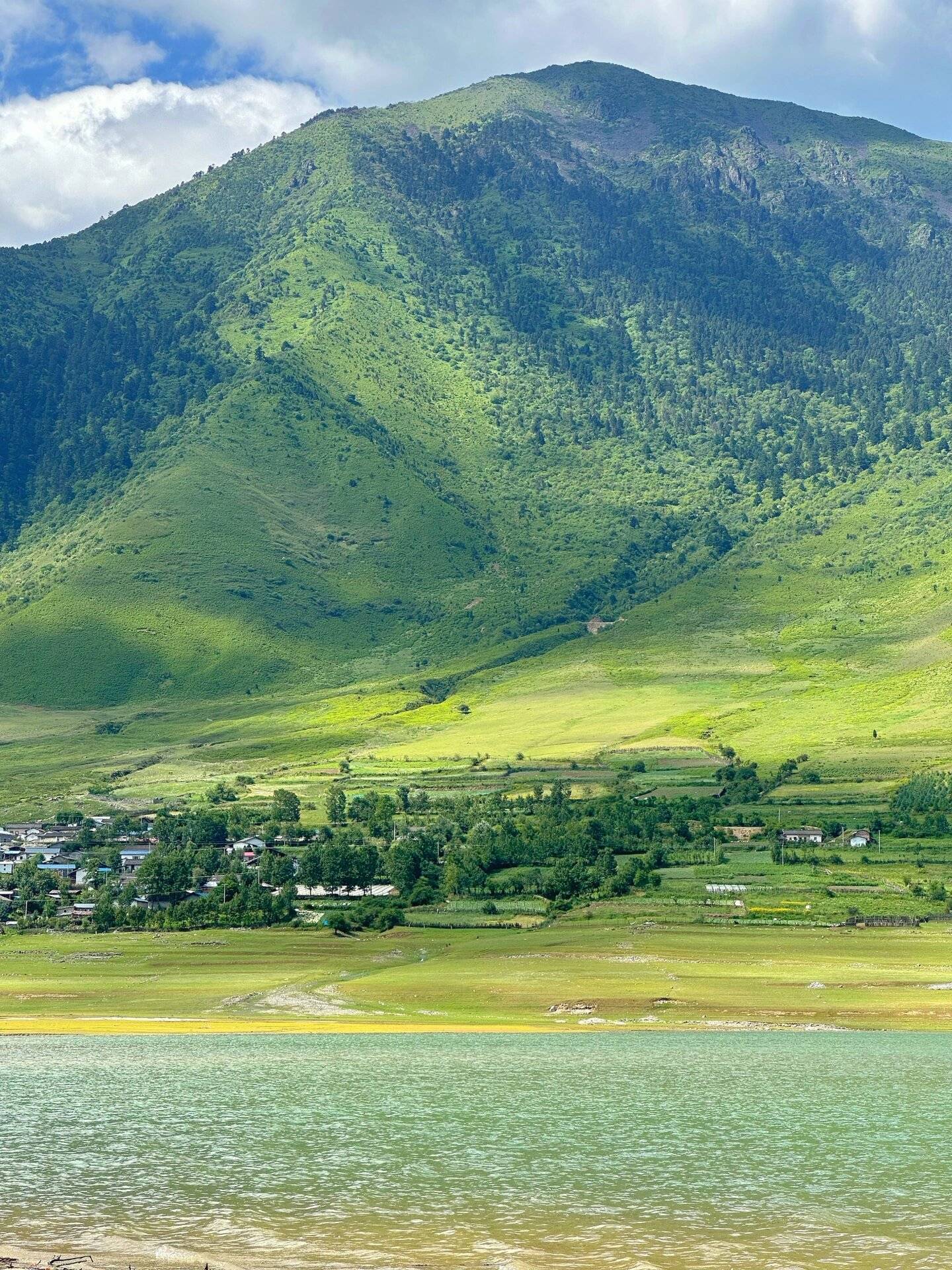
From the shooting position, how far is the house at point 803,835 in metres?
162

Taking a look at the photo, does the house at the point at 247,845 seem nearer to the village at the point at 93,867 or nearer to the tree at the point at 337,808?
the village at the point at 93,867

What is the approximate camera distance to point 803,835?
165 meters

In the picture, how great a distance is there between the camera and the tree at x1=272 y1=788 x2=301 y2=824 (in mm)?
A: 185750

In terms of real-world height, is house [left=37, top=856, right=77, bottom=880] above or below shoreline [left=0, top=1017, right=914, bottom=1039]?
above

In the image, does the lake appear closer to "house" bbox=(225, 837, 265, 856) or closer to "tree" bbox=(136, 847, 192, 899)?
"tree" bbox=(136, 847, 192, 899)

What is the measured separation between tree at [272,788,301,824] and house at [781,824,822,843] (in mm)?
56981

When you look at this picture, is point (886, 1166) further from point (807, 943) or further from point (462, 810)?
point (462, 810)

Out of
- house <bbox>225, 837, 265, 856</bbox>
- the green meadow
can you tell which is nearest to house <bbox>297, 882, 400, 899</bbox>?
the green meadow

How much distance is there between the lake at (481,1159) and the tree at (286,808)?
12314 centimetres

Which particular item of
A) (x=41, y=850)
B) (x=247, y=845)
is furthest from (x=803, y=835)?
(x=41, y=850)

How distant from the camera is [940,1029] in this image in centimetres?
7425

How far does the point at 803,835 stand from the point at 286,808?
62381 mm

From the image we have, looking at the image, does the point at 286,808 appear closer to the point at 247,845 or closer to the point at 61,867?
the point at 247,845

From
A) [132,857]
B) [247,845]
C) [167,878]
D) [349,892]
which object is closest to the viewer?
[167,878]
